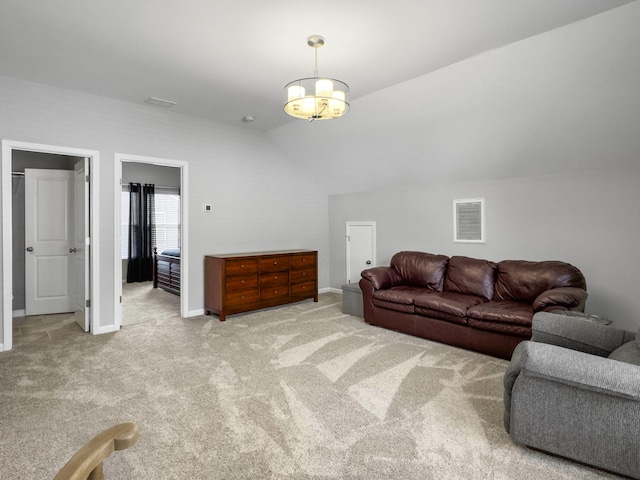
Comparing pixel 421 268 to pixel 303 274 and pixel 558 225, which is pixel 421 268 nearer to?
pixel 558 225

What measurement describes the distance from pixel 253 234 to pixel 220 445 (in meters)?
3.89

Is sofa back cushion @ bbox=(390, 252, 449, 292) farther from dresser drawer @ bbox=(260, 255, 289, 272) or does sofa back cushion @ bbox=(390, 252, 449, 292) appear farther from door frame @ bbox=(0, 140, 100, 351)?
door frame @ bbox=(0, 140, 100, 351)

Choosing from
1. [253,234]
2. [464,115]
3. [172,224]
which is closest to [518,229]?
[464,115]

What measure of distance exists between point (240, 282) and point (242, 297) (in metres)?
0.21

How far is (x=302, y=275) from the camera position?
5.79 metres

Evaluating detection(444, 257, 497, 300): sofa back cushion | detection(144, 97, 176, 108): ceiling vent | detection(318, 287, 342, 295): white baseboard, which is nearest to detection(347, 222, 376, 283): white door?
detection(318, 287, 342, 295): white baseboard

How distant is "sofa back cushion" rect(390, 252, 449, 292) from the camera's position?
466cm

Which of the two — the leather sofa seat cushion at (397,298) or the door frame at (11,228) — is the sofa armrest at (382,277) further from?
the door frame at (11,228)

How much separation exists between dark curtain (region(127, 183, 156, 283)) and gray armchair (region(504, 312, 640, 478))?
25.2 feet

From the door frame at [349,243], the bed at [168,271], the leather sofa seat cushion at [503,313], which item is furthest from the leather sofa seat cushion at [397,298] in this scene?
the bed at [168,271]

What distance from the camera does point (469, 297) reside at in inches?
162

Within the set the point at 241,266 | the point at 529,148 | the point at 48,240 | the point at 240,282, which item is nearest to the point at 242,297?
Answer: the point at 240,282

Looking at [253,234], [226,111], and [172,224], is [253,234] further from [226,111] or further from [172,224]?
[172,224]

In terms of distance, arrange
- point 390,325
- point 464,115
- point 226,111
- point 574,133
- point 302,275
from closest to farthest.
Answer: point 574,133 < point 464,115 < point 390,325 < point 226,111 < point 302,275
